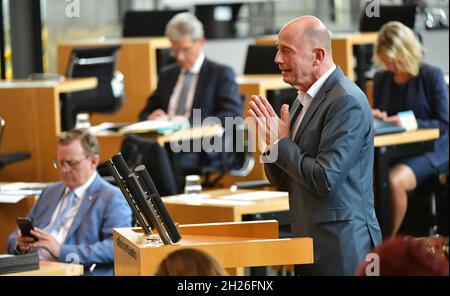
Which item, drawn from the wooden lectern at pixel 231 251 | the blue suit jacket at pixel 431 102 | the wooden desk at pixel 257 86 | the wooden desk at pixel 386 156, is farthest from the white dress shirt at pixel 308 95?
the wooden desk at pixel 257 86

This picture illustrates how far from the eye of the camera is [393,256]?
2.48m

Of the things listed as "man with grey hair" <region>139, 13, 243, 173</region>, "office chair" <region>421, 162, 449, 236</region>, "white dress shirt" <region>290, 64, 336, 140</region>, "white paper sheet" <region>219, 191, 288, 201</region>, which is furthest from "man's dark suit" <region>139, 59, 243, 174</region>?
"white dress shirt" <region>290, 64, 336, 140</region>

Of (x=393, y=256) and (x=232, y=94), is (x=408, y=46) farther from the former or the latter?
(x=393, y=256)

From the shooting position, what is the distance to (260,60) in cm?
934

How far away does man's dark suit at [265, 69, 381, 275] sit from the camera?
4.09m

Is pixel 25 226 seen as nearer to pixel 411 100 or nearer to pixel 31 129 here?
pixel 31 129

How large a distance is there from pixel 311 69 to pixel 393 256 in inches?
70.7

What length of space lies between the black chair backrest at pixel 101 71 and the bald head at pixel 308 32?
649 centimetres

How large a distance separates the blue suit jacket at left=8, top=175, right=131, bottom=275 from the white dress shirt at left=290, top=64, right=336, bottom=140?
62.2 inches

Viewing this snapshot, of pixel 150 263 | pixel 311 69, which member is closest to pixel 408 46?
pixel 311 69

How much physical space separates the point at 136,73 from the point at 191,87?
2.25 m

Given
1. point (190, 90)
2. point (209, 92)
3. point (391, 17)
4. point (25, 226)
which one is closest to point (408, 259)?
point (25, 226)

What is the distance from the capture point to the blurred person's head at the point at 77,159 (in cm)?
587

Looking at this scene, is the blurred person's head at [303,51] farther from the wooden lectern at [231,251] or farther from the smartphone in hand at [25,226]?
the smartphone in hand at [25,226]
